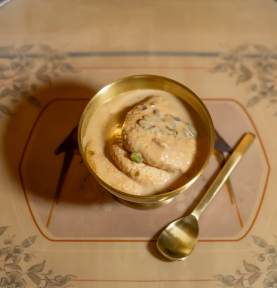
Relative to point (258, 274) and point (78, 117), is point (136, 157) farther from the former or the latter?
point (258, 274)

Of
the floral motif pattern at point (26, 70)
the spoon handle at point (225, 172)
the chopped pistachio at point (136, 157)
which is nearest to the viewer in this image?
the chopped pistachio at point (136, 157)

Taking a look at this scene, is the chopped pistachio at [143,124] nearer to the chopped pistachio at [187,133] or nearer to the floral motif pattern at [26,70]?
the chopped pistachio at [187,133]

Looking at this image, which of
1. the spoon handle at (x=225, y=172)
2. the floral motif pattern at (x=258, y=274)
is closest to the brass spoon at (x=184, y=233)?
the spoon handle at (x=225, y=172)

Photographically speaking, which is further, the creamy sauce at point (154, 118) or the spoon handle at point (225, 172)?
the spoon handle at point (225, 172)

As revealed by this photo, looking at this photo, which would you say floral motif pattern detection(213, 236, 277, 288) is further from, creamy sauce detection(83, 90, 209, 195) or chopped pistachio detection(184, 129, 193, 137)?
chopped pistachio detection(184, 129, 193, 137)

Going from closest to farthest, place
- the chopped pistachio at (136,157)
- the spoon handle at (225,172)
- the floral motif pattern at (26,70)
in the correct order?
the chopped pistachio at (136,157) < the spoon handle at (225,172) < the floral motif pattern at (26,70)

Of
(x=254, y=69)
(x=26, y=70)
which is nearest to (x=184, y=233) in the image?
(x=254, y=69)

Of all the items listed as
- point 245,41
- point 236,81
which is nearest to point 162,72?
point 236,81
